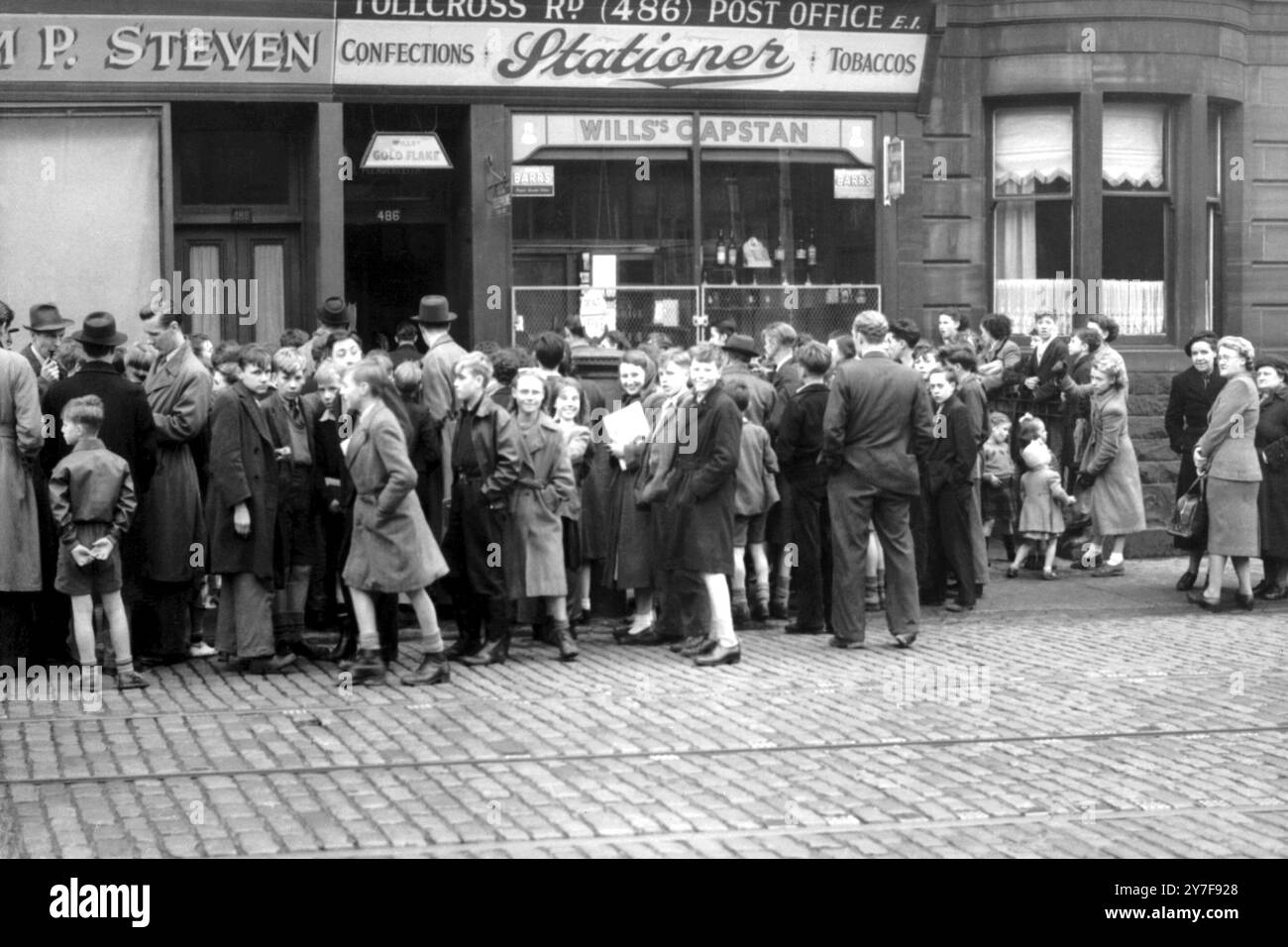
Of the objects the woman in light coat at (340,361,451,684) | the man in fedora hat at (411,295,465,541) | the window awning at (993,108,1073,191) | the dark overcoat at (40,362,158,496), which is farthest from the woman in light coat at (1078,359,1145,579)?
the dark overcoat at (40,362,158,496)

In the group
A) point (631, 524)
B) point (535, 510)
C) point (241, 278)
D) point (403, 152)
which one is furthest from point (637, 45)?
point (535, 510)

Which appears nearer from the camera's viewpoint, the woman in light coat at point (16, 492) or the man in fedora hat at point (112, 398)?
the woman in light coat at point (16, 492)

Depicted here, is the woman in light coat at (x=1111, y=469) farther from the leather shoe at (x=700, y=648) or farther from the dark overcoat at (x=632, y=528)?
the leather shoe at (x=700, y=648)

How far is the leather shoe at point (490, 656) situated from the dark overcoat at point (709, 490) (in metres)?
1.17

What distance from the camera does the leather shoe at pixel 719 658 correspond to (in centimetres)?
1185

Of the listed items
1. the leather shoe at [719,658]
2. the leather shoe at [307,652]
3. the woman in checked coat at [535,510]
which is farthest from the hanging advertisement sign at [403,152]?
the leather shoe at [719,658]

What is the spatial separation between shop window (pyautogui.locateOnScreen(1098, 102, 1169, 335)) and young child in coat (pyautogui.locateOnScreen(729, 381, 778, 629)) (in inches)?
293

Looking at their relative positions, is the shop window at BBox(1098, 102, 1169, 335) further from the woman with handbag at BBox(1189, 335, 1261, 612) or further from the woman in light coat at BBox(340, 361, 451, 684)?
the woman in light coat at BBox(340, 361, 451, 684)

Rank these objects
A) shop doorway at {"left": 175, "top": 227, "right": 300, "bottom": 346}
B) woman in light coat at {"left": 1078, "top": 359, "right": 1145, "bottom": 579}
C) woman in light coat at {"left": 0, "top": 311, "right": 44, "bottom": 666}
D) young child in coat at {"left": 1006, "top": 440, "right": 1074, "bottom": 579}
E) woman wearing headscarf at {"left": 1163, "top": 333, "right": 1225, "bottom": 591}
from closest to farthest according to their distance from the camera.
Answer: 1. woman in light coat at {"left": 0, "top": 311, "right": 44, "bottom": 666}
2. young child in coat at {"left": 1006, "top": 440, "right": 1074, "bottom": 579}
3. woman in light coat at {"left": 1078, "top": 359, "right": 1145, "bottom": 579}
4. woman wearing headscarf at {"left": 1163, "top": 333, "right": 1225, "bottom": 591}
5. shop doorway at {"left": 175, "top": 227, "right": 300, "bottom": 346}

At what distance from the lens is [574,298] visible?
18.6m

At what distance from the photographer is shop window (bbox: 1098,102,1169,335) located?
19.7 metres

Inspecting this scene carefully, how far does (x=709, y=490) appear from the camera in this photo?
11.8 metres
